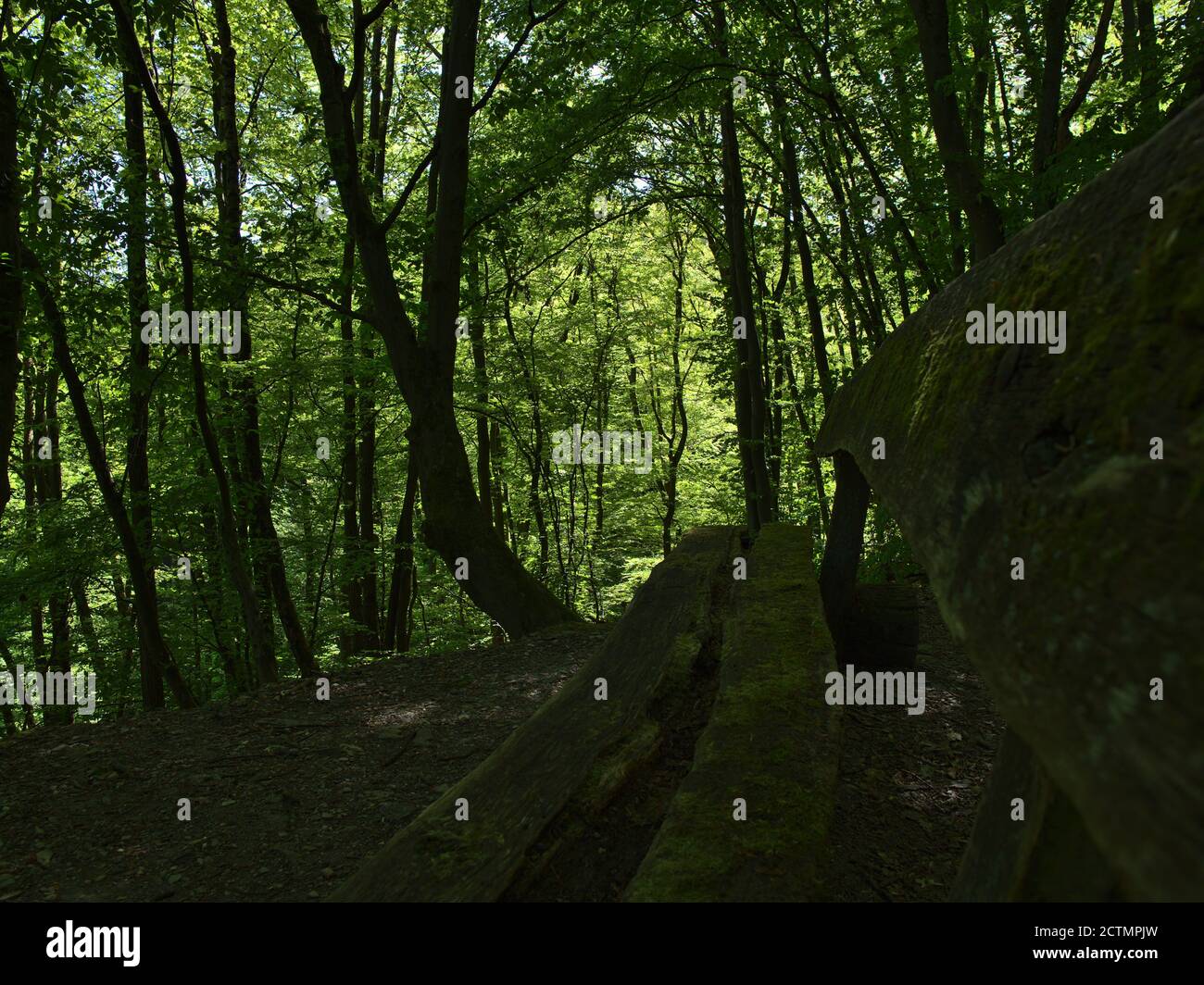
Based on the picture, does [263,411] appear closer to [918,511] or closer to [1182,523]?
[918,511]

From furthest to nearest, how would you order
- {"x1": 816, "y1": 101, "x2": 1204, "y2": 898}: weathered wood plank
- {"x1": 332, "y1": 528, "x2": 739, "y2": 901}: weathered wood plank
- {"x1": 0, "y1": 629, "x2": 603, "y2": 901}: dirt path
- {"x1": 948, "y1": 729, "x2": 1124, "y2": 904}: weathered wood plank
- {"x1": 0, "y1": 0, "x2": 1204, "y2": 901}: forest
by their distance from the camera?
{"x1": 0, "y1": 629, "x2": 603, "y2": 901}: dirt path
{"x1": 332, "y1": 528, "x2": 739, "y2": 901}: weathered wood plank
{"x1": 948, "y1": 729, "x2": 1124, "y2": 904}: weathered wood plank
{"x1": 0, "y1": 0, "x2": 1204, "y2": 901}: forest
{"x1": 816, "y1": 101, "x2": 1204, "y2": 898}: weathered wood plank

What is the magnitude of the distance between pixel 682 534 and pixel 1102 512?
6.42 metres

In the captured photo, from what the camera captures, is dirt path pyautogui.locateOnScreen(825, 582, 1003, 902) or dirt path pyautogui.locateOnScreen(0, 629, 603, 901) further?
dirt path pyautogui.locateOnScreen(0, 629, 603, 901)

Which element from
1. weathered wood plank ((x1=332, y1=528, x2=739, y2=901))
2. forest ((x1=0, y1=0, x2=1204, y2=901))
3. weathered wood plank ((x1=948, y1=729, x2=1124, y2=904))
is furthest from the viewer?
weathered wood plank ((x1=332, y1=528, x2=739, y2=901))

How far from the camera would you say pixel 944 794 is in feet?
10.5

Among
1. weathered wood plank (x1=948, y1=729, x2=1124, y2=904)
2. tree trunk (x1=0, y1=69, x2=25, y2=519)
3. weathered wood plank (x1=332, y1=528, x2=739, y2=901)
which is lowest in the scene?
weathered wood plank (x1=332, y1=528, x2=739, y2=901)

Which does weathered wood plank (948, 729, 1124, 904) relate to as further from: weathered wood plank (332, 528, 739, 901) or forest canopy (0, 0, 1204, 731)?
forest canopy (0, 0, 1204, 731)

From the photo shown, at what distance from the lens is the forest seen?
3.86 ft

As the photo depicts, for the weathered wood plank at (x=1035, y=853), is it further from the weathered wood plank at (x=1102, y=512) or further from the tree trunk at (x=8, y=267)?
the tree trunk at (x=8, y=267)

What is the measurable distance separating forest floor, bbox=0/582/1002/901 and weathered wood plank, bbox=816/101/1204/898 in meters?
1.68

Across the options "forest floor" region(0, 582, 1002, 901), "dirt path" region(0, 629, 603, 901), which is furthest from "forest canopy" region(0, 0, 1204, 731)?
"forest floor" region(0, 582, 1002, 901)

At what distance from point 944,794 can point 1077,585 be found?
101 inches

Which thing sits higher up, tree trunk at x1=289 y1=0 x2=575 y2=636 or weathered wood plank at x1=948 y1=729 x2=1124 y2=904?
tree trunk at x1=289 y1=0 x2=575 y2=636

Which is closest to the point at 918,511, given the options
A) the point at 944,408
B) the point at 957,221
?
the point at 944,408
